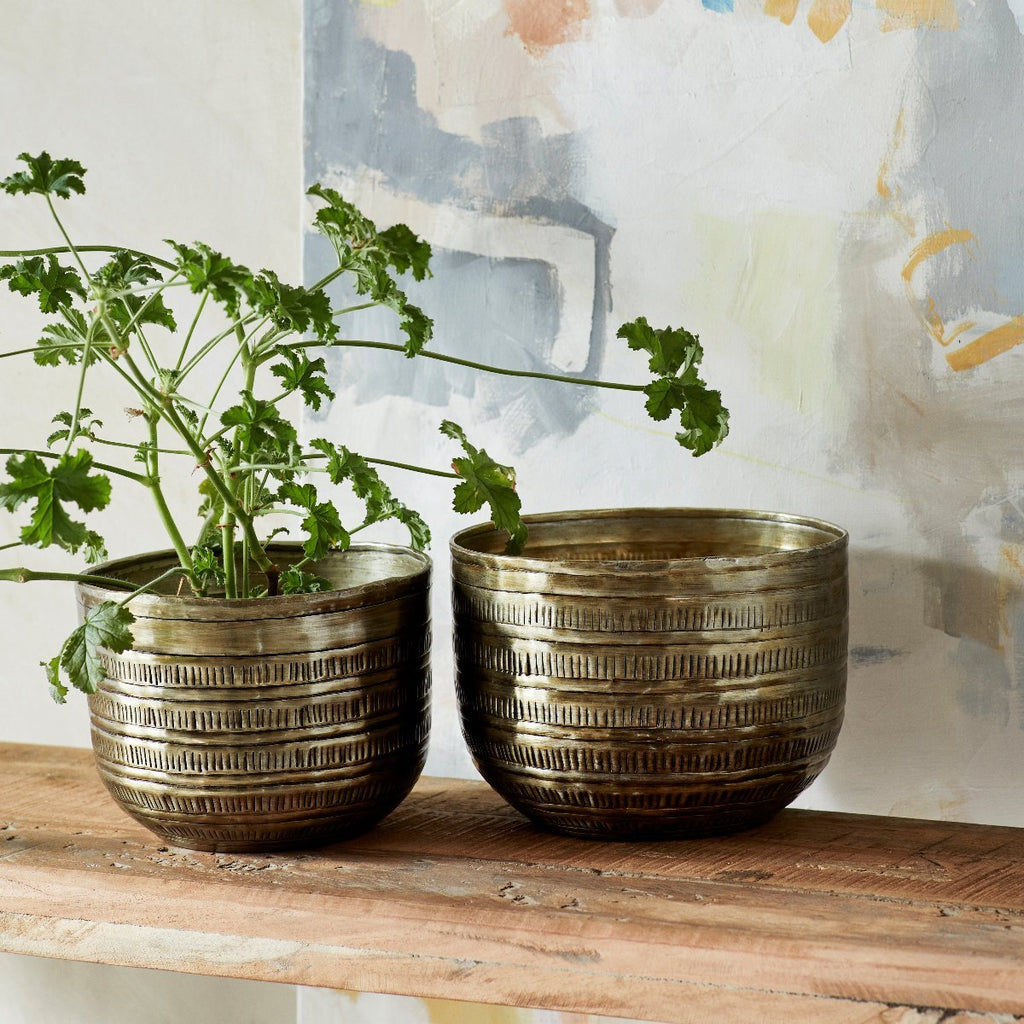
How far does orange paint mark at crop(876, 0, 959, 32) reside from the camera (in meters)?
0.87

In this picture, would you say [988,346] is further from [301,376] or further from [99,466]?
[99,466]

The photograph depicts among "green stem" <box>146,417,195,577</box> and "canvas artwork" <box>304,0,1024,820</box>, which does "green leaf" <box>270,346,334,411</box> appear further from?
"canvas artwork" <box>304,0,1024,820</box>

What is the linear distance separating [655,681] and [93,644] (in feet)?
1.10

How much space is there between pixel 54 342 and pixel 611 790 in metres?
0.46

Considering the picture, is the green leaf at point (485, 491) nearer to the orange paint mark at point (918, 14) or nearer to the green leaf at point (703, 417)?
the green leaf at point (703, 417)

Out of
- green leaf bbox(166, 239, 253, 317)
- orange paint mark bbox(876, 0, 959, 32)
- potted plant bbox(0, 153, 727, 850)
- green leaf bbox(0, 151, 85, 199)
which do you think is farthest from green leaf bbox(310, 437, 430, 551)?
orange paint mark bbox(876, 0, 959, 32)

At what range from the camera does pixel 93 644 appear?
0.71 metres

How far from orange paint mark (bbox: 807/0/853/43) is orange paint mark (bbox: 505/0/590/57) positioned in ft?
0.55

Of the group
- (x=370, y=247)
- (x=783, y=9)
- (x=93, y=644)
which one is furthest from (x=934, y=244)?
(x=93, y=644)

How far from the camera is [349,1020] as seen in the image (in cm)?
112

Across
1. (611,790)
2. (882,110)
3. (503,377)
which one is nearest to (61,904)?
(611,790)

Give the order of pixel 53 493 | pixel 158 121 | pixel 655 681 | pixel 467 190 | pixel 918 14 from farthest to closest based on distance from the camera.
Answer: pixel 158 121, pixel 467 190, pixel 918 14, pixel 655 681, pixel 53 493

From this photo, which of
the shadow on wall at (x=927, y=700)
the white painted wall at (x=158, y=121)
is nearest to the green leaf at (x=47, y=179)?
the white painted wall at (x=158, y=121)

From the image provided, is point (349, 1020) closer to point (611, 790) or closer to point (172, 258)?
point (611, 790)
